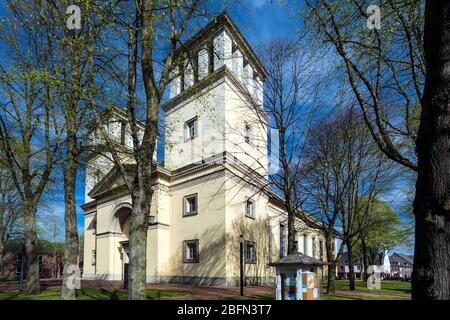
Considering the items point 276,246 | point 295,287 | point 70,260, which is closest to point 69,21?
point 70,260

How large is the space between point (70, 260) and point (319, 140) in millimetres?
13103

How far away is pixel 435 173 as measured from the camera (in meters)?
3.43

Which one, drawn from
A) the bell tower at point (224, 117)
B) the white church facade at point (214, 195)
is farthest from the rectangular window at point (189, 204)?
the bell tower at point (224, 117)

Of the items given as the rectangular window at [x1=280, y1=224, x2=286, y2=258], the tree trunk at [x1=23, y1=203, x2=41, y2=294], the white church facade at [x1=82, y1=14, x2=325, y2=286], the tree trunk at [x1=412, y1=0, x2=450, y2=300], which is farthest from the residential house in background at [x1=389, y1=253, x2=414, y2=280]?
the tree trunk at [x1=412, y1=0, x2=450, y2=300]

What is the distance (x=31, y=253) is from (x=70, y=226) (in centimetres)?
515

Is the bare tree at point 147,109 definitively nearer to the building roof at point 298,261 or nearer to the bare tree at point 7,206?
the building roof at point 298,261

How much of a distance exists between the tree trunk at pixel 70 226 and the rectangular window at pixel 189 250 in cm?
1163

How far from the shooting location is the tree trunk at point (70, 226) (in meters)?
11.0

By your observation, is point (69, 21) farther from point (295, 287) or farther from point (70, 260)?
point (295, 287)

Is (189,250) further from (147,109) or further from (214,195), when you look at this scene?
(147,109)

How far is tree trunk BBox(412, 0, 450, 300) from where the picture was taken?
10.8 ft
